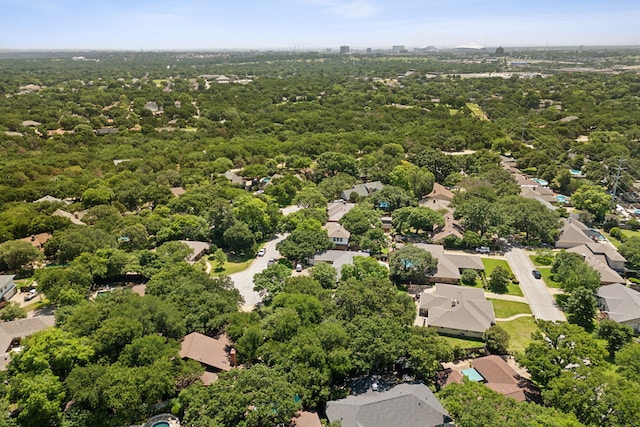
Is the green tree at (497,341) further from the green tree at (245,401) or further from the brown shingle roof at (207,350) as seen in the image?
the brown shingle roof at (207,350)

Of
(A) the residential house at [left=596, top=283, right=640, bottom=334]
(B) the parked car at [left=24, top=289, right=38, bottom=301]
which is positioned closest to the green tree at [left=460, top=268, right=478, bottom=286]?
(A) the residential house at [left=596, top=283, right=640, bottom=334]

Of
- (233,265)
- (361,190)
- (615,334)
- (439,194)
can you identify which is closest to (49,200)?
(233,265)

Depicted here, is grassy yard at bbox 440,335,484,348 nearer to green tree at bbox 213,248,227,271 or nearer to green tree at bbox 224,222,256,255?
green tree at bbox 224,222,256,255

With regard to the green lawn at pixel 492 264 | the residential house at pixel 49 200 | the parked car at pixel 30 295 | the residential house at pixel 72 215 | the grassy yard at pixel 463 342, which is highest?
the residential house at pixel 49 200

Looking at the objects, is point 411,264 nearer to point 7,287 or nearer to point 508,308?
point 508,308

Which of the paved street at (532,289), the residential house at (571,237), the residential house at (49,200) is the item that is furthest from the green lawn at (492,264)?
the residential house at (49,200)

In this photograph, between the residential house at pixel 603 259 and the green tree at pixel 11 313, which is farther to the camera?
the residential house at pixel 603 259

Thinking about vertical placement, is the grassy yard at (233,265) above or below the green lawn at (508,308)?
above

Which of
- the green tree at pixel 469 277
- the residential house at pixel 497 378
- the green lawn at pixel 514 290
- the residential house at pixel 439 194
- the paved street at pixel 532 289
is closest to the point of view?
the residential house at pixel 497 378
